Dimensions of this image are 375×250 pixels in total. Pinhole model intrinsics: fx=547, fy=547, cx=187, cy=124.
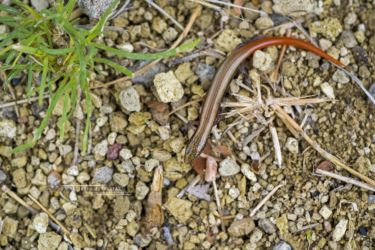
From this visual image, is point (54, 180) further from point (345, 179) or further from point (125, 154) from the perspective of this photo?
point (345, 179)

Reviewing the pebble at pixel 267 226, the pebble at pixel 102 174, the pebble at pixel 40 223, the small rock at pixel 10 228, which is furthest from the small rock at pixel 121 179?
the pebble at pixel 267 226

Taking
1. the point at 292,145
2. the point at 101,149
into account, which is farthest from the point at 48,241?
the point at 292,145

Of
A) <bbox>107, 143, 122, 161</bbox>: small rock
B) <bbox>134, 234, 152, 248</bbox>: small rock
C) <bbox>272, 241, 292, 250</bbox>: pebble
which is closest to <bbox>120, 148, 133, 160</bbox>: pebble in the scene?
<bbox>107, 143, 122, 161</bbox>: small rock

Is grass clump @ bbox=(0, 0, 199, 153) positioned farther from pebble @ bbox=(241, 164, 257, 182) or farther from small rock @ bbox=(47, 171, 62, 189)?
pebble @ bbox=(241, 164, 257, 182)

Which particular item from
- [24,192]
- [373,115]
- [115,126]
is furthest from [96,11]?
[373,115]

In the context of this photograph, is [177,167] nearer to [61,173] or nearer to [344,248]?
[61,173]
